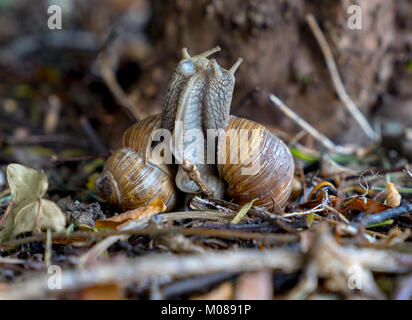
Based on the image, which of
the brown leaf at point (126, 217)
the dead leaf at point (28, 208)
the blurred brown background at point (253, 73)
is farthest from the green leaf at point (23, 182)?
the blurred brown background at point (253, 73)

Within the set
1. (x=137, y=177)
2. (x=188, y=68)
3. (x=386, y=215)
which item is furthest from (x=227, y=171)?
(x=386, y=215)

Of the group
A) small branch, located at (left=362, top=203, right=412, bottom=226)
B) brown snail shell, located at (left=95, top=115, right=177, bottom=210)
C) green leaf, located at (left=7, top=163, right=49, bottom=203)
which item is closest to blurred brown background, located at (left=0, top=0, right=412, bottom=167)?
brown snail shell, located at (left=95, top=115, right=177, bottom=210)

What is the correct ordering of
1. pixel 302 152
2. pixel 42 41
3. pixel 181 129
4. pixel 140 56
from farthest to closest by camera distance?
pixel 42 41 → pixel 140 56 → pixel 302 152 → pixel 181 129

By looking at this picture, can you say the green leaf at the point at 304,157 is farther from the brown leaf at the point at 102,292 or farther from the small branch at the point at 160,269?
the brown leaf at the point at 102,292

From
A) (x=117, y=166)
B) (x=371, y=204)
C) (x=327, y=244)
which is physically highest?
(x=117, y=166)

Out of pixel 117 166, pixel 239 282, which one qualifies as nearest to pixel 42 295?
pixel 239 282

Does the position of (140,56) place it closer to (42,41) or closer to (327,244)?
(42,41)

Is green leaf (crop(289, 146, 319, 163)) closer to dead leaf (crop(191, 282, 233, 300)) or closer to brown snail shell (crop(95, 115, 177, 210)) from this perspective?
brown snail shell (crop(95, 115, 177, 210))
